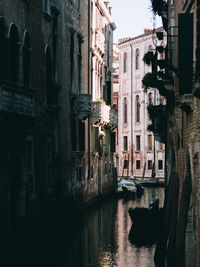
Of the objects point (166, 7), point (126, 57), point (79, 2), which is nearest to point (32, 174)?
point (166, 7)

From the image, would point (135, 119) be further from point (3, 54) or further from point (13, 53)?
point (3, 54)

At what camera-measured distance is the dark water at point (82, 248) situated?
1408 cm

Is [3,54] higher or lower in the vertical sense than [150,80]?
higher

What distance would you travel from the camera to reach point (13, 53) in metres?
15.2

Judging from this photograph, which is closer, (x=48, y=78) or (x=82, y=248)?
(x=82, y=248)

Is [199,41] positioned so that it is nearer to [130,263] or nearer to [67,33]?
[130,263]

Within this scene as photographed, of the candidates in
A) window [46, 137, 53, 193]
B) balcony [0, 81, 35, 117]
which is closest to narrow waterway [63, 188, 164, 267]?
window [46, 137, 53, 193]

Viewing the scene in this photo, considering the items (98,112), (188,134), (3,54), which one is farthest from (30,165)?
(98,112)

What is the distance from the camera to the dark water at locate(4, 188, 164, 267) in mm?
14076

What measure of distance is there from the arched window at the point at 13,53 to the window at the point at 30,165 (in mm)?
1922

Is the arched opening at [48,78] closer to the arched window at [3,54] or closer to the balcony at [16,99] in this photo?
the balcony at [16,99]

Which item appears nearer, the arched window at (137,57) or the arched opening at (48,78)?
the arched opening at (48,78)

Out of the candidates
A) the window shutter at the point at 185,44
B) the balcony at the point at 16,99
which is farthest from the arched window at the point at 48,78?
the window shutter at the point at 185,44

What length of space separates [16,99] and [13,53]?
1811 millimetres
